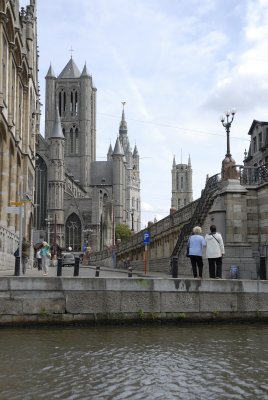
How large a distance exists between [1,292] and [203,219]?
1379 cm

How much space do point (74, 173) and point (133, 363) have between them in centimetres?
12798

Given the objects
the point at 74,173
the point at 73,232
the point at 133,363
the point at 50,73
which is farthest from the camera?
the point at 74,173

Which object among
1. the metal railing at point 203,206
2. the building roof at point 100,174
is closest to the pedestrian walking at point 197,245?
the metal railing at point 203,206

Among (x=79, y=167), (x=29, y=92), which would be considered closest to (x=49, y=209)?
(x=79, y=167)

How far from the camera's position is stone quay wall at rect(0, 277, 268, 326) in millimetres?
13703

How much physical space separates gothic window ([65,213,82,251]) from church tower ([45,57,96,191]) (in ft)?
64.6

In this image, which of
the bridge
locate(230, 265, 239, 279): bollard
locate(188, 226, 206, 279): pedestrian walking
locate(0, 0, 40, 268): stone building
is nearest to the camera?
locate(188, 226, 206, 279): pedestrian walking

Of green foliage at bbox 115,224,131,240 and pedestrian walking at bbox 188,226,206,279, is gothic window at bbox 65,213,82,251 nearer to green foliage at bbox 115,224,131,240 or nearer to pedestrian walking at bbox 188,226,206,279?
green foliage at bbox 115,224,131,240

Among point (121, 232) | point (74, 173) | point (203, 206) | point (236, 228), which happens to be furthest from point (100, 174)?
point (236, 228)

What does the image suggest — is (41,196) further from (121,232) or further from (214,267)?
(214,267)

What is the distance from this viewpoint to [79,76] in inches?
5389

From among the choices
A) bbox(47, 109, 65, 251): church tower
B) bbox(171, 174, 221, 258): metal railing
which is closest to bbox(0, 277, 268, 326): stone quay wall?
bbox(171, 174, 221, 258): metal railing

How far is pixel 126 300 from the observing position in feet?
46.8

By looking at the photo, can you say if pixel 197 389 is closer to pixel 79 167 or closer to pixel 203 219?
pixel 203 219
